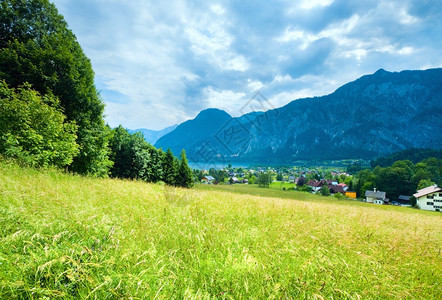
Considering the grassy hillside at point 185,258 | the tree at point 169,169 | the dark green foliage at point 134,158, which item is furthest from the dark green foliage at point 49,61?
the tree at point 169,169

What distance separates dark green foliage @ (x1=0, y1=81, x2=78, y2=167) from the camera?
8709mm

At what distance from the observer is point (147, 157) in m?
34.5

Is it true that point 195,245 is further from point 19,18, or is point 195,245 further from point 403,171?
point 403,171

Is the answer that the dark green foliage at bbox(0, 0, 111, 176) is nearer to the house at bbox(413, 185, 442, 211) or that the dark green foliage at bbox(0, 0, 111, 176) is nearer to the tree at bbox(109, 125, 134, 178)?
the tree at bbox(109, 125, 134, 178)

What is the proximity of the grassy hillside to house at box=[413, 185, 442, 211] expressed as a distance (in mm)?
85694

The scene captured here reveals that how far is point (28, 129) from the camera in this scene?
9469 mm

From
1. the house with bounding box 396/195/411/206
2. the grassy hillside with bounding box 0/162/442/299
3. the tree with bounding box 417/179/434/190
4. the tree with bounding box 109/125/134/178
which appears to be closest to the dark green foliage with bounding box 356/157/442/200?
the tree with bounding box 417/179/434/190

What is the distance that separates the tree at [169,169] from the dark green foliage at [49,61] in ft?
89.1

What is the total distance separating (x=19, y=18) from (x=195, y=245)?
2113 centimetres

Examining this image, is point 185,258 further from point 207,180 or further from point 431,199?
point 207,180

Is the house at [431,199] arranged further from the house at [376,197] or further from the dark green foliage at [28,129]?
the dark green foliage at [28,129]

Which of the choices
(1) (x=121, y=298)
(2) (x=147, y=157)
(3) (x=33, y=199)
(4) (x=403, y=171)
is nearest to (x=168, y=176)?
(2) (x=147, y=157)

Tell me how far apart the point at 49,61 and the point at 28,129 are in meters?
6.86

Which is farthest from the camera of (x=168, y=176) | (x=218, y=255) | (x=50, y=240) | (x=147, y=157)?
(x=168, y=176)
